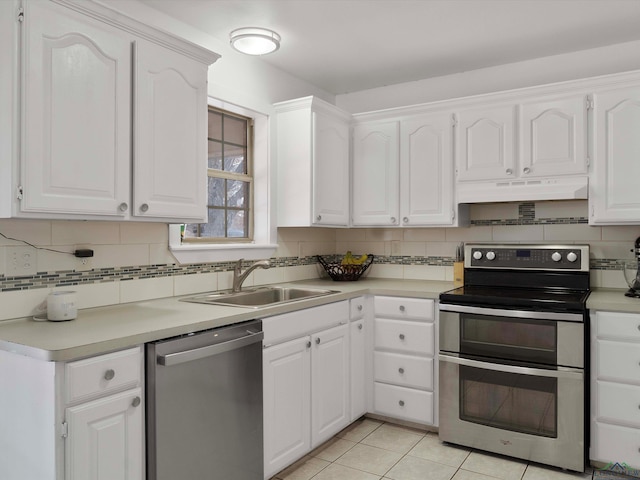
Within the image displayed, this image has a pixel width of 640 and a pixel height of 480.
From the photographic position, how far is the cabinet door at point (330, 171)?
3295 millimetres

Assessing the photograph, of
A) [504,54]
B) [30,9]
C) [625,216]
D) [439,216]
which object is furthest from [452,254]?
[30,9]

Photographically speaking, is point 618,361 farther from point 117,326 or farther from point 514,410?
point 117,326

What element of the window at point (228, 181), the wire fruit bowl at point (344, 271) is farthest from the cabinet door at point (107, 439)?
the wire fruit bowl at point (344, 271)

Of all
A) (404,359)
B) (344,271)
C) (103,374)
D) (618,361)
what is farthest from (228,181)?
(618,361)

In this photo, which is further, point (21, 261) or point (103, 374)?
point (21, 261)

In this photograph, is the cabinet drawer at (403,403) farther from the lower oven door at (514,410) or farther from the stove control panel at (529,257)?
the stove control panel at (529,257)

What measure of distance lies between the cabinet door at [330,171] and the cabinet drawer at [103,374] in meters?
1.77

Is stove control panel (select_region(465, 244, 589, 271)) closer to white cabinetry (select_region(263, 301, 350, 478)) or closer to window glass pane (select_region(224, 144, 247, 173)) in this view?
white cabinetry (select_region(263, 301, 350, 478))

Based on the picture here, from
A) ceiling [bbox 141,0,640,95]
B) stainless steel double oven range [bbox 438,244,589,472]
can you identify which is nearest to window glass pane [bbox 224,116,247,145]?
ceiling [bbox 141,0,640,95]

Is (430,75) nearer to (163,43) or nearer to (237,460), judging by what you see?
(163,43)

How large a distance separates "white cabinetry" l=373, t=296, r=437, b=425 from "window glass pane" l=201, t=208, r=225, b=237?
1.08m

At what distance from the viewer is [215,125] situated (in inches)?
121

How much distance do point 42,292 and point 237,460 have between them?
1.09 meters

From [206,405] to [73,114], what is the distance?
4.01 ft
